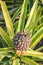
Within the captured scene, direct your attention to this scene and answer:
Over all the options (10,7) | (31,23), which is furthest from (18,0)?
(31,23)

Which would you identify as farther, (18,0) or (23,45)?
(18,0)

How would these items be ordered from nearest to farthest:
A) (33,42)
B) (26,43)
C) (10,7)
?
1. (26,43)
2. (33,42)
3. (10,7)

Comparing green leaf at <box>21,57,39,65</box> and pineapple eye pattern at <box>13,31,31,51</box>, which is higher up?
pineapple eye pattern at <box>13,31,31,51</box>

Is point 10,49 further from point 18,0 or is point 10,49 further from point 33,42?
point 18,0

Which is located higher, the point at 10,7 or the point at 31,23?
the point at 31,23

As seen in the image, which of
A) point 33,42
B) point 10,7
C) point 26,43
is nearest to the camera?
point 26,43

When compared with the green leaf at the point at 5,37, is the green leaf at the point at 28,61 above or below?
below

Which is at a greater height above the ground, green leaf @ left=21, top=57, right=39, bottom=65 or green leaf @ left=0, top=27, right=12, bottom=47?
green leaf @ left=0, top=27, right=12, bottom=47

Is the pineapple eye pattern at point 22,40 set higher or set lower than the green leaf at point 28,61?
higher
